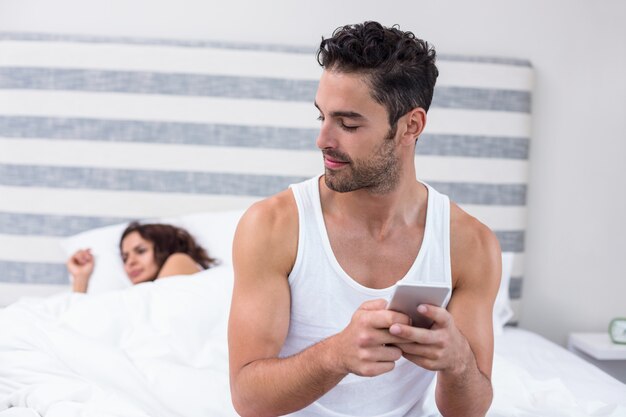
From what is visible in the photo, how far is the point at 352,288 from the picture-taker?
1.31m

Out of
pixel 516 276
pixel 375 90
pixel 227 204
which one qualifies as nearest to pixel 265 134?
pixel 227 204

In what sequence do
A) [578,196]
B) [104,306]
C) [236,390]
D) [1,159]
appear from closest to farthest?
[236,390] → [104,306] → [1,159] → [578,196]

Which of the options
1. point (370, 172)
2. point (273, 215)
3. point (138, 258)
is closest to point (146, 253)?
point (138, 258)

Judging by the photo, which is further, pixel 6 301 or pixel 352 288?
pixel 6 301

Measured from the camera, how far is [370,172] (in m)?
1.34

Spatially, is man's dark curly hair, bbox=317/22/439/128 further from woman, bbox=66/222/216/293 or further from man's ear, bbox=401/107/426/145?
woman, bbox=66/222/216/293

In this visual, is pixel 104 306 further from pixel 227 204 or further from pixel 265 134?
pixel 265 134

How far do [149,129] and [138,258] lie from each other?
1.56 ft

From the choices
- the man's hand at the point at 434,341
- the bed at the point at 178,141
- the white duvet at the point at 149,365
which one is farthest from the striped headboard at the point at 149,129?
the man's hand at the point at 434,341

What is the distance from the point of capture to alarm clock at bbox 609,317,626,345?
253 cm

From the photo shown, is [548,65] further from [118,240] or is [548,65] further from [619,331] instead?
[118,240]

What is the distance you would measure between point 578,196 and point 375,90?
5.54 feet

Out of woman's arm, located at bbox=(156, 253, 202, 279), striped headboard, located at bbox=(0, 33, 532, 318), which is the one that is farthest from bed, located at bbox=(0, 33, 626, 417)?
woman's arm, located at bbox=(156, 253, 202, 279)

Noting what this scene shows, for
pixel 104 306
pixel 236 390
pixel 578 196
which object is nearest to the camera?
pixel 236 390
